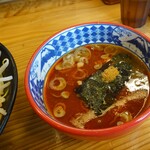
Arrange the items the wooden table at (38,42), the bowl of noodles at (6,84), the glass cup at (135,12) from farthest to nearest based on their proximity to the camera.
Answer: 1. the glass cup at (135,12)
2. the wooden table at (38,42)
3. the bowl of noodles at (6,84)

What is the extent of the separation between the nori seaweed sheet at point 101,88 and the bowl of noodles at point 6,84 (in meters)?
0.21

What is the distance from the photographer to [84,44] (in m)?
0.90

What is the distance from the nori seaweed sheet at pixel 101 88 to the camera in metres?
0.71

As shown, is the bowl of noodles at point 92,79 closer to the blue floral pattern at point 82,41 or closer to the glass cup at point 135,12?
the blue floral pattern at point 82,41

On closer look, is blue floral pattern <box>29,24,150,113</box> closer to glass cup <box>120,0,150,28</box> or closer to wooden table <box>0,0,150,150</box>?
wooden table <box>0,0,150,150</box>

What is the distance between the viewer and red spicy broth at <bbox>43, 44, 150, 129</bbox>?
0.68 m

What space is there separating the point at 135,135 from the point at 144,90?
14cm

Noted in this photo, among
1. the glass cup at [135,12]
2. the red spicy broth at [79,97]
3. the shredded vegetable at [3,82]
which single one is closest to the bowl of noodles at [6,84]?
the shredded vegetable at [3,82]

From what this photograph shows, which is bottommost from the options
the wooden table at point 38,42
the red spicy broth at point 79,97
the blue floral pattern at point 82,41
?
the wooden table at point 38,42

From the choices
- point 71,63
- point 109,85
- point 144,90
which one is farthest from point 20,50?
point 144,90

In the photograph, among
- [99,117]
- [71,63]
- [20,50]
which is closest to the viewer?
[99,117]

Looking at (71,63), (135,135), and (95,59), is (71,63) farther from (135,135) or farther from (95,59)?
(135,135)

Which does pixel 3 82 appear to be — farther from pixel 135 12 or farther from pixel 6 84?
pixel 135 12

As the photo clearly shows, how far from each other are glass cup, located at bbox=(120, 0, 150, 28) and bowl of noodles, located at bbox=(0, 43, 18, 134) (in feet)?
2.04
